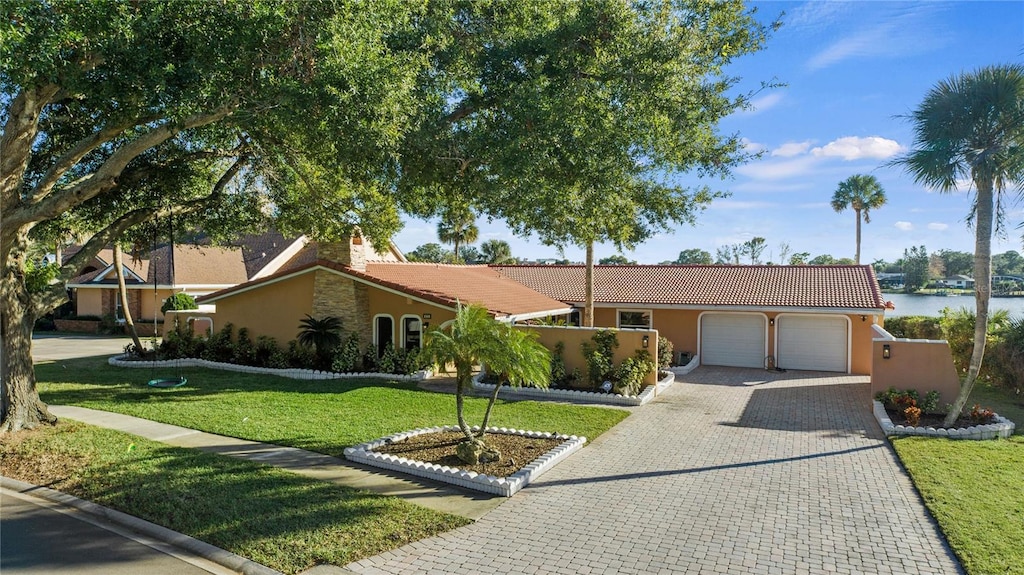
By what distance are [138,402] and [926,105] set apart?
63.0 ft

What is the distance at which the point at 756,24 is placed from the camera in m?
12.0

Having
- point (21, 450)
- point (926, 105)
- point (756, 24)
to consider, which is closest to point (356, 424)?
point (21, 450)

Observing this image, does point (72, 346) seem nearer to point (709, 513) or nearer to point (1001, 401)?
point (709, 513)

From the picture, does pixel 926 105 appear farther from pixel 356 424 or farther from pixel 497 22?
pixel 356 424

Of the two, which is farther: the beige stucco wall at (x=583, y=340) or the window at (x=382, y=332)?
the window at (x=382, y=332)

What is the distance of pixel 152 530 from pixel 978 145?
16.1 m

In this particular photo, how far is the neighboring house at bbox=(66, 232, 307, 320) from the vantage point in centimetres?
3319

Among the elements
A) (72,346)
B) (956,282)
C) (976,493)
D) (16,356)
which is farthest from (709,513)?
(956,282)

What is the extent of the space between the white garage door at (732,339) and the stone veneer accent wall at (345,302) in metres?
12.7

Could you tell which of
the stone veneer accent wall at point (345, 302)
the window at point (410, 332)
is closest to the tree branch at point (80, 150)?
the stone veneer accent wall at point (345, 302)

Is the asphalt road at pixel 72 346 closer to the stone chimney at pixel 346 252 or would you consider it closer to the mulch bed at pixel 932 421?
the stone chimney at pixel 346 252

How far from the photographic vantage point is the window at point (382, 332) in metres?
20.1

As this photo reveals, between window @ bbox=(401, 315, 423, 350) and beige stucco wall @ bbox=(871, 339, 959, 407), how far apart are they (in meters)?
13.2

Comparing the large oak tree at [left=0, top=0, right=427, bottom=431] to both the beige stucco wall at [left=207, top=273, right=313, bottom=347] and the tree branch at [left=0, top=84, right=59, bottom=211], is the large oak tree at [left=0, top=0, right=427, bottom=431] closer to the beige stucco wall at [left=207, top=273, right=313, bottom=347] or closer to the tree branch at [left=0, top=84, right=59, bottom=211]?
the tree branch at [left=0, top=84, right=59, bottom=211]
